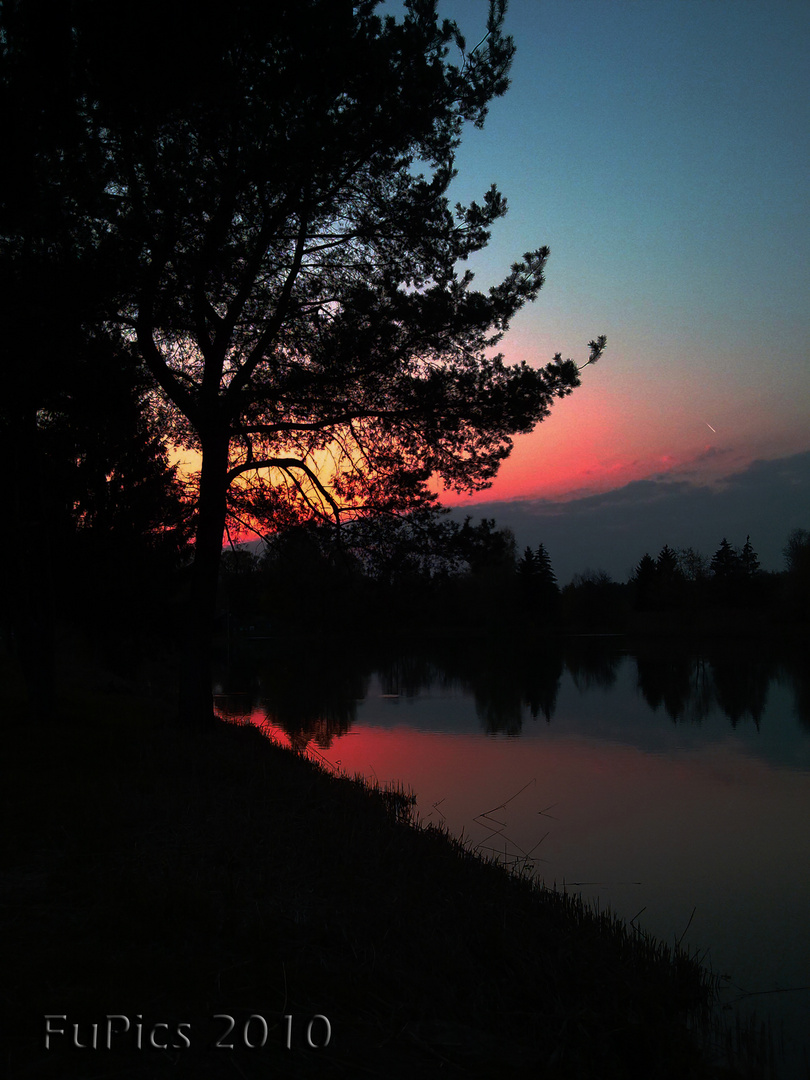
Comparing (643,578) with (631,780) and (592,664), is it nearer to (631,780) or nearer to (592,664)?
(592,664)

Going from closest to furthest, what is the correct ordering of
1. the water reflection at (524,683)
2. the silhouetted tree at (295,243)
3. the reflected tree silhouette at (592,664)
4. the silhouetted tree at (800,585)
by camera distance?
the silhouetted tree at (295,243), the water reflection at (524,683), the reflected tree silhouette at (592,664), the silhouetted tree at (800,585)

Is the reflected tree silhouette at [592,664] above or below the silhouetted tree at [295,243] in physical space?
below

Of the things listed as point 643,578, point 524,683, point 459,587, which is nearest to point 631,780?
point 459,587

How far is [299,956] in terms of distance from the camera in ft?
15.2

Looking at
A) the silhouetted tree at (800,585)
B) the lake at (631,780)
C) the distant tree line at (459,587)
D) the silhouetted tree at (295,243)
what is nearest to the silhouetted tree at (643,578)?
the distant tree line at (459,587)

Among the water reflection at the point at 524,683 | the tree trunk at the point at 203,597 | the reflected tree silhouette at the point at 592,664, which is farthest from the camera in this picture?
the reflected tree silhouette at the point at 592,664

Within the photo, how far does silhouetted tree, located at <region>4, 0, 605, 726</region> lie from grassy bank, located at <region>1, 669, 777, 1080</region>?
19.1ft

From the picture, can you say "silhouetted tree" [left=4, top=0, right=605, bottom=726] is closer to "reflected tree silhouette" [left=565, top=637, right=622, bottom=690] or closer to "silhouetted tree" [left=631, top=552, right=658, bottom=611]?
"reflected tree silhouette" [left=565, top=637, right=622, bottom=690]

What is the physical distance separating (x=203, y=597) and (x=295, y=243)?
17.5 ft

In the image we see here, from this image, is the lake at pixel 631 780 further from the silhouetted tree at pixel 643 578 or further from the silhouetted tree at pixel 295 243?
the silhouetted tree at pixel 643 578

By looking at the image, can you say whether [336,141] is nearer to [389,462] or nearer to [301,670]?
[389,462]

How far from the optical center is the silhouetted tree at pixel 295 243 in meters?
9.64

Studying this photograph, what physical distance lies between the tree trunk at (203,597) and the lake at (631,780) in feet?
11.7

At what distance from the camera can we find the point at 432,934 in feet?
17.0
